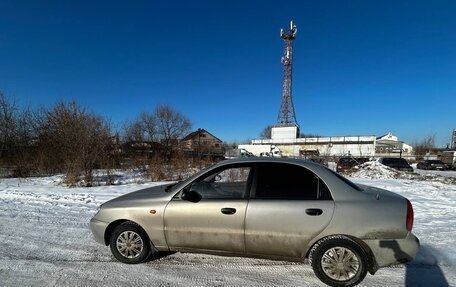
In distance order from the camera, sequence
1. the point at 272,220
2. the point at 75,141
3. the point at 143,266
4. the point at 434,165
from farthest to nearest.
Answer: the point at 434,165 → the point at 75,141 → the point at 143,266 → the point at 272,220

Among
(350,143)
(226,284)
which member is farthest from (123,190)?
(350,143)

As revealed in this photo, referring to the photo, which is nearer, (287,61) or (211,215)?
(211,215)

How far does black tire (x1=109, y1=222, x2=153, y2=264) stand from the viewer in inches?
179

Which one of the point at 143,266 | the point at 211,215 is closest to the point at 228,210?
the point at 211,215

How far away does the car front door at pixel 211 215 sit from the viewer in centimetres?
418

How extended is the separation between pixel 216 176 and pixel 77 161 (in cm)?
1131

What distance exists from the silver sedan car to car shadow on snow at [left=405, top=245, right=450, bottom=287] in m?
0.52

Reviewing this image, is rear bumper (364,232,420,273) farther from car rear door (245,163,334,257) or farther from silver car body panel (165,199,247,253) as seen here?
silver car body panel (165,199,247,253)

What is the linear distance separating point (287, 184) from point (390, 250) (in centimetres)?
147

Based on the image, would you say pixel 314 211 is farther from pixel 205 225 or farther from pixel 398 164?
pixel 398 164

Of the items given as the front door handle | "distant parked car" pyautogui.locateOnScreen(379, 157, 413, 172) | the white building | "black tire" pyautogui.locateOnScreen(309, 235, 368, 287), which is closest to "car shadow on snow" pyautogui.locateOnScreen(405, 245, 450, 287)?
"black tire" pyautogui.locateOnScreen(309, 235, 368, 287)

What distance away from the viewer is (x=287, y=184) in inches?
164

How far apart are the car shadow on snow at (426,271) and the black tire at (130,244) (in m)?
3.60

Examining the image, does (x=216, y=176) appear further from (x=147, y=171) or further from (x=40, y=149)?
(x=40, y=149)
